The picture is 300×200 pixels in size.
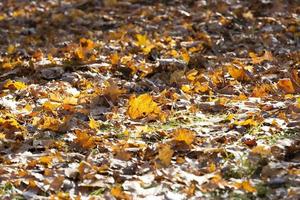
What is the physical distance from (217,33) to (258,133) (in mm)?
3752

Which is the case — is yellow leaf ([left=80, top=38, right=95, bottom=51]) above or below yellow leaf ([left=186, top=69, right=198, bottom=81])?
below

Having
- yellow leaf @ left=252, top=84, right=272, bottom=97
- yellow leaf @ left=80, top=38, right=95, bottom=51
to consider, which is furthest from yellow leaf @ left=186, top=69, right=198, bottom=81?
yellow leaf @ left=80, top=38, right=95, bottom=51

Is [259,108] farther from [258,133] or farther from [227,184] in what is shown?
[227,184]

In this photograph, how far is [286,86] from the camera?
15.4 feet

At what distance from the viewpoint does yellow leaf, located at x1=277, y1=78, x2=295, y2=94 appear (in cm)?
466

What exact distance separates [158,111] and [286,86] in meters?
1.21

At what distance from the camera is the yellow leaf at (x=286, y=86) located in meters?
4.66

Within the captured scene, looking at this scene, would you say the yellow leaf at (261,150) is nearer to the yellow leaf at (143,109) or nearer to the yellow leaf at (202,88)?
the yellow leaf at (143,109)

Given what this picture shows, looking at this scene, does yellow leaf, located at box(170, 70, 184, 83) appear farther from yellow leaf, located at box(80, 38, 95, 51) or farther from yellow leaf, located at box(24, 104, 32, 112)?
yellow leaf, located at box(80, 38, 95, 51)

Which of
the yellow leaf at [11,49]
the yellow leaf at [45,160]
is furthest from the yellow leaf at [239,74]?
the yellow leaf at [11,49]

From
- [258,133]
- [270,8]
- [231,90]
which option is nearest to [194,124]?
[258,133]

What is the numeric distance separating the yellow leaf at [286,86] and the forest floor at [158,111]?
0.01 m

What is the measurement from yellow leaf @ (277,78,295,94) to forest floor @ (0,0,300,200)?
0.01m

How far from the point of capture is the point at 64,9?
954 cm
